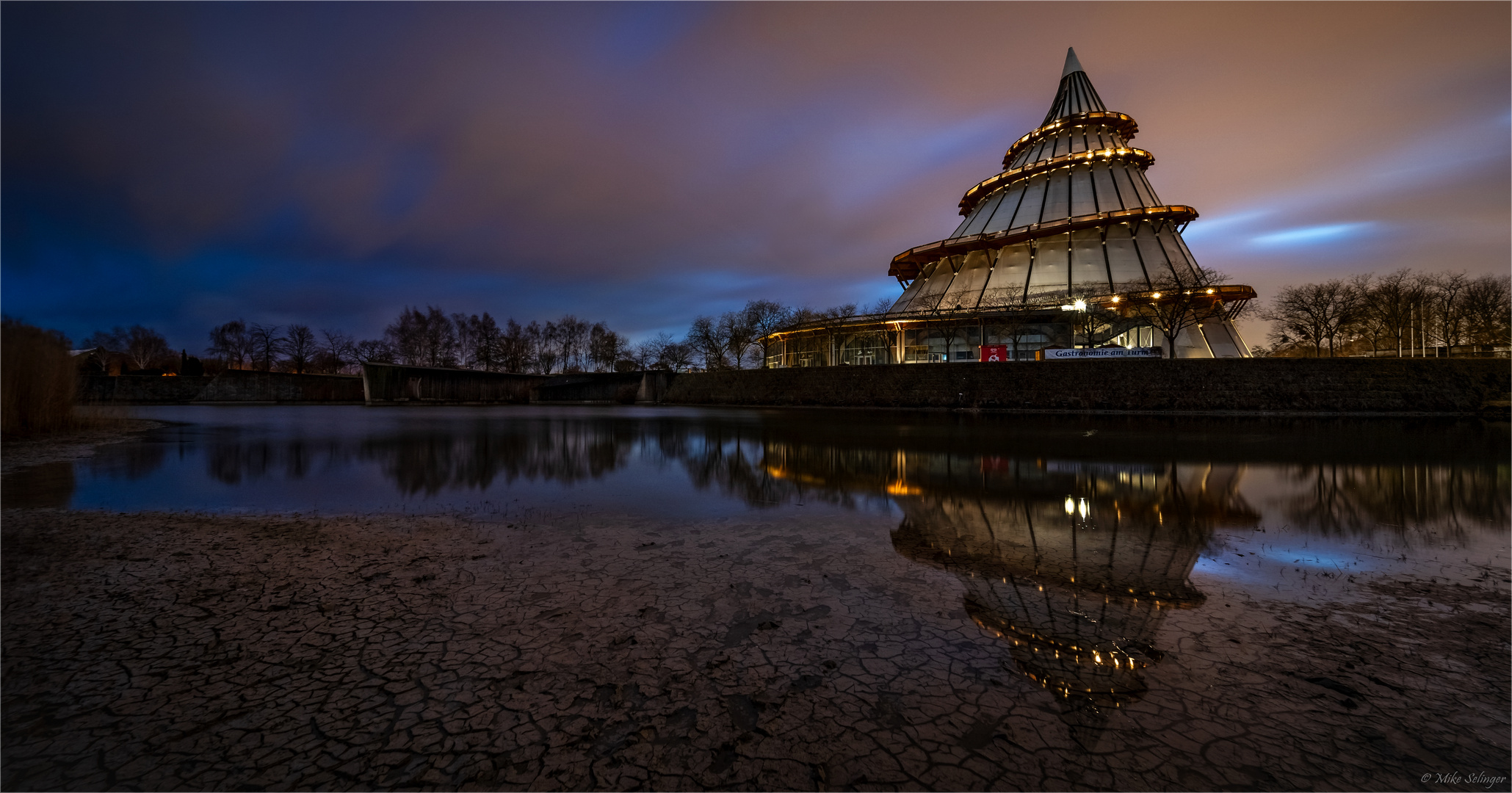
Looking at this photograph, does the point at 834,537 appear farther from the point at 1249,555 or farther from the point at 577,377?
the point at 577,377

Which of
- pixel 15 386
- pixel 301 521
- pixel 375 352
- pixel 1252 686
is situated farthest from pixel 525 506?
pixel 375 352

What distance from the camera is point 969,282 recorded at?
5431 centimetres

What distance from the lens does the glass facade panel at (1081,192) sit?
52906 millimetres

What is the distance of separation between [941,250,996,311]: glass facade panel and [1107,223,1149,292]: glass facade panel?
10.1 metres

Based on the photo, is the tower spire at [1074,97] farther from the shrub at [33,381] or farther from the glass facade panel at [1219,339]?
the shrub at [33,381]

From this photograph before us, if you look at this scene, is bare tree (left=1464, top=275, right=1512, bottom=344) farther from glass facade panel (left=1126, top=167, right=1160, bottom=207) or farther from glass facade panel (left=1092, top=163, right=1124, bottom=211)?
glass facade panel (left=1092, top=163, right=1124, bottom=211)

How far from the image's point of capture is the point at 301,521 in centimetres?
782

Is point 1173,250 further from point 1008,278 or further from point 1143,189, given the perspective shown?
point 1008,278

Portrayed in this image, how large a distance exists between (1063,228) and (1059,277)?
16.9ft

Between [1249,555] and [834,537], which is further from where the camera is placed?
[834,537]

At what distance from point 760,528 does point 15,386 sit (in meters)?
24.7

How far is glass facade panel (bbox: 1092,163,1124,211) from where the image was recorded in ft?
172

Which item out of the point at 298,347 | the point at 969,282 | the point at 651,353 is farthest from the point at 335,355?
the point at 969,282

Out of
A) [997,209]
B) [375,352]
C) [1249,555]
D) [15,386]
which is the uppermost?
[997,209]
